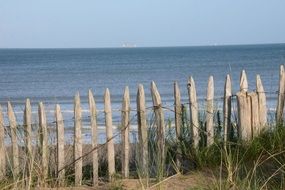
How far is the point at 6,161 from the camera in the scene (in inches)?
323

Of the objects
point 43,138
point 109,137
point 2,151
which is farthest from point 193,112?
point 2,151

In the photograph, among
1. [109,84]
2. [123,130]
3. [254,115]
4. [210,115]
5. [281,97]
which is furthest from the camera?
[109,84]

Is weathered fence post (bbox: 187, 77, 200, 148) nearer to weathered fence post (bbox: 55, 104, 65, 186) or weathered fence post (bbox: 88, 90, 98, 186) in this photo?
weathered fence post (bbox: 88, 90, 98, 186)

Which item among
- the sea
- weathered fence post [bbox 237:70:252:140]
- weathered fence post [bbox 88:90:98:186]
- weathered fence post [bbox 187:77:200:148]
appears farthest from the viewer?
the sea

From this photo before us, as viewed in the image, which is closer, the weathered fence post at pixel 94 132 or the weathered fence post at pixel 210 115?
the weathered fence post at pixel 94 132

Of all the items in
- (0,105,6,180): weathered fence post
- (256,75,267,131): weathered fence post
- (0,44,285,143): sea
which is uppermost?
(256,75,267,131): weathered fence post

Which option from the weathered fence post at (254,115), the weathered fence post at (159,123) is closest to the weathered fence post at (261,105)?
the weathered fence post at (254,115)

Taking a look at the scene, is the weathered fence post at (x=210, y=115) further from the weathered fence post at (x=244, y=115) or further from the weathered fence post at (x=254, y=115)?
the weathered fence post at (x=254, y=115)

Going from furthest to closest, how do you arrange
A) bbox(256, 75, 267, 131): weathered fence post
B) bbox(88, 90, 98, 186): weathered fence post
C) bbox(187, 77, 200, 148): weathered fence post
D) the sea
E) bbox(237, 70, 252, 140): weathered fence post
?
the sea < bbox(256, 75, 267, 131): weathered fence post < bbox(237, 70, 252, 140): weathered fence post < bbox(187, 77, 200, 148): weathered fence post < bbox(88, 90, 98, 186): weathered fence post

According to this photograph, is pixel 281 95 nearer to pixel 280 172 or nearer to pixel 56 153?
pixel 280 172

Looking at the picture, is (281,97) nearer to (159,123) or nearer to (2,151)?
(159,123)

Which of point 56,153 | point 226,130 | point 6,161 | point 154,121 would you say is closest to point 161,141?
point 154,121

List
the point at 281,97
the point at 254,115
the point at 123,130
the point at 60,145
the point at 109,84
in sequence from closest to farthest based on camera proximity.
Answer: the point at 123,130 < the point at 60,145 < the point at 254,115 < the point at 281,97 < the point at 109,84

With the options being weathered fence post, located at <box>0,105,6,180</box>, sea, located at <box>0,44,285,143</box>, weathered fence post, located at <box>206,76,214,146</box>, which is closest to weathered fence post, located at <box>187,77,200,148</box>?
weathered fence post, located at <box>206,76,214,146</box>
